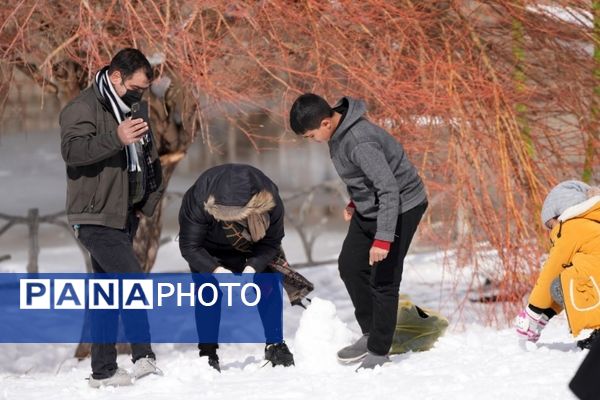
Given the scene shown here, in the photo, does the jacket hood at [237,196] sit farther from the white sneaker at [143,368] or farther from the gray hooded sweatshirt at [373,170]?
the white sneaker at [143,368]

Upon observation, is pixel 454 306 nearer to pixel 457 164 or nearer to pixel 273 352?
pixel 457 164

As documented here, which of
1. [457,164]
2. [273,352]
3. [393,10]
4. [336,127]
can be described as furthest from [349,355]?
[393,10]

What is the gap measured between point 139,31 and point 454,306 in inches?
176

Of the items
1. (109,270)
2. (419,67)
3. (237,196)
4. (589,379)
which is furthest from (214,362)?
(589,379)

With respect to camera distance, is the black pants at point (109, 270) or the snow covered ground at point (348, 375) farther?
the black pants at point (109, 270)

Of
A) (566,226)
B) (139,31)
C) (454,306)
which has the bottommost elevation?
(454,306)

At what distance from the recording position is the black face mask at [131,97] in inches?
201

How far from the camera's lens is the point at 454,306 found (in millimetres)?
9977

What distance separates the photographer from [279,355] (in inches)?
222

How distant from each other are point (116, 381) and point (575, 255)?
2236 mm

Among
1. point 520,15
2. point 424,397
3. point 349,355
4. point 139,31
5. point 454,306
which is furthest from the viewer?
point 454,306

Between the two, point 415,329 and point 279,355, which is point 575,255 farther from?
point 279,355

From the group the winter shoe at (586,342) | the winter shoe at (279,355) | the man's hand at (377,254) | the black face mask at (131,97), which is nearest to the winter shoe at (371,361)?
the winter shoe at (279,355)

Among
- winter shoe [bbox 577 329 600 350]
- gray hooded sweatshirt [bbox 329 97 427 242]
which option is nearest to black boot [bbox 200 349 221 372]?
gray hooded sweatshirt [bbox 329 97 427 242]
